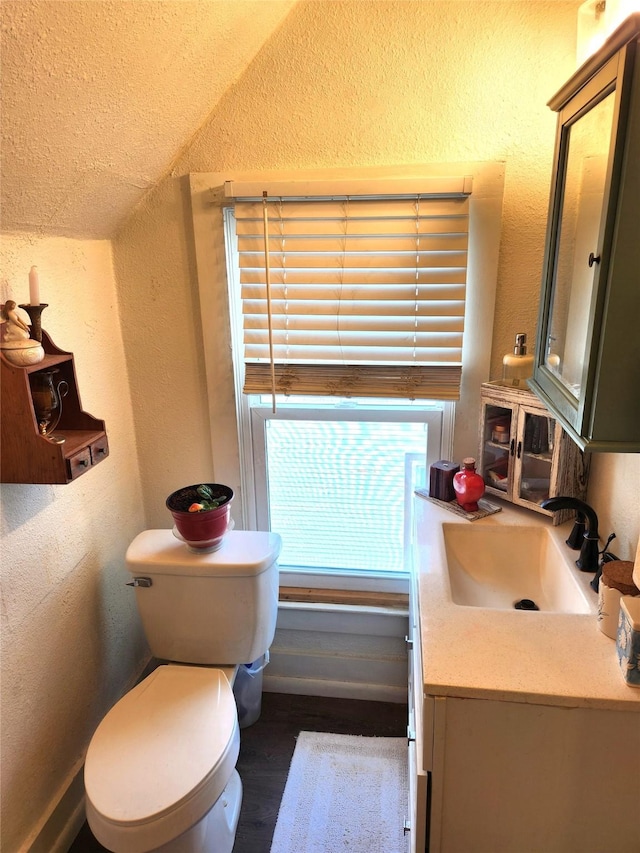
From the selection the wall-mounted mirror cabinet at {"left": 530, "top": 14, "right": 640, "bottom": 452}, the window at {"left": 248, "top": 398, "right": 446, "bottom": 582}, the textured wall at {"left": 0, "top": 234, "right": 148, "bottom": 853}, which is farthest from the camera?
the window at {"left": 248, "top": 398, "right": 446, "bottom": 582}

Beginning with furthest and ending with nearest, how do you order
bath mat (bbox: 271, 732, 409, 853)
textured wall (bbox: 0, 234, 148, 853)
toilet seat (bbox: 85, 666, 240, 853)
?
bath mat (bbox: 271, 732, 409, 853), textured wall (bbox: 0, 234, 148, 853), toilet seat (bbox: 85, 666, 240, 853)

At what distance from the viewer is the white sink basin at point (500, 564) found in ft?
4.80

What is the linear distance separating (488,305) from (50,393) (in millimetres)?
1169

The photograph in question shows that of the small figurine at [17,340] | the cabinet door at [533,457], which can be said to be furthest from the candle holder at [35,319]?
the cabinet door at [533,457]

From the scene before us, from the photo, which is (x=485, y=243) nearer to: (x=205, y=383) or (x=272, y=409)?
(x=272, y=409)

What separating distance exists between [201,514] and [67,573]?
1.30 feet

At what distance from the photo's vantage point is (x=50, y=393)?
127 cm

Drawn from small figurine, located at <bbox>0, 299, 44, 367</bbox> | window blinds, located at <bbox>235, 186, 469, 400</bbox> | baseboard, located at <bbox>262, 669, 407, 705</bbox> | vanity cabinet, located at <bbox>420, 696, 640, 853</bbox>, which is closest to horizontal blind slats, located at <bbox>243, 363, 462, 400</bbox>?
window blinds, located at <bbox>235, 186, 469, 400</bbox>

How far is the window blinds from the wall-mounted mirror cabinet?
1.51ft

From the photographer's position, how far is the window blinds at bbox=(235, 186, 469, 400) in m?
1.56

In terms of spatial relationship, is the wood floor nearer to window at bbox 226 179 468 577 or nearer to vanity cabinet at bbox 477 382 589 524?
window at bbox 226 179 468 577

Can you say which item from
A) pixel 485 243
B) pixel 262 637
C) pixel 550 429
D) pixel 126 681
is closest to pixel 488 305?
pixel 485 243

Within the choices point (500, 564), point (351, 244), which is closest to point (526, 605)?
point (500, 564)

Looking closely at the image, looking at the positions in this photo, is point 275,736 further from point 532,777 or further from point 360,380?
point 360,380
